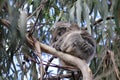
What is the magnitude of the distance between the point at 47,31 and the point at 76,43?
513 mm

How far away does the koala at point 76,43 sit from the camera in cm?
254

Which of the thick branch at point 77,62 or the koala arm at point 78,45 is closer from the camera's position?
the thick branch at point 77,62

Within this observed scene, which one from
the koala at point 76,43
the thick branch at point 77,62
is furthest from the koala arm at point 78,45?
the thick branch at point 77,62

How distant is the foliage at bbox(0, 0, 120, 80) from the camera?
6.44ft

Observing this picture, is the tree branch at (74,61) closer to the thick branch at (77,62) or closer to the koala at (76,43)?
the thick branch at (77,62)

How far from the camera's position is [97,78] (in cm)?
229

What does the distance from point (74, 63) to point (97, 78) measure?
28 centimetres

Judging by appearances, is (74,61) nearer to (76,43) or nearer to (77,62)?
(77,62)

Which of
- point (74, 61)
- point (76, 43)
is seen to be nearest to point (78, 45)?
point (76, 43)

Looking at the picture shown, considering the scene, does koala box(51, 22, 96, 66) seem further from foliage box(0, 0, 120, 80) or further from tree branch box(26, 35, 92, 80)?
tree branch box(26, 35, 92, 80)

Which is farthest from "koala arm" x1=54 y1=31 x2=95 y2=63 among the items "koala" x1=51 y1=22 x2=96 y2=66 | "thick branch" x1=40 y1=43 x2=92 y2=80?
"thick branch" x1=40 y1=43 x2=92 y2=80

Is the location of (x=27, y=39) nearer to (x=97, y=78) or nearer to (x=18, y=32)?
(x=18, y=32)

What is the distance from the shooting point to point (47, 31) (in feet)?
9.95

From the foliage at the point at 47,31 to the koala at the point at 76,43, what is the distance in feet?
0.27
